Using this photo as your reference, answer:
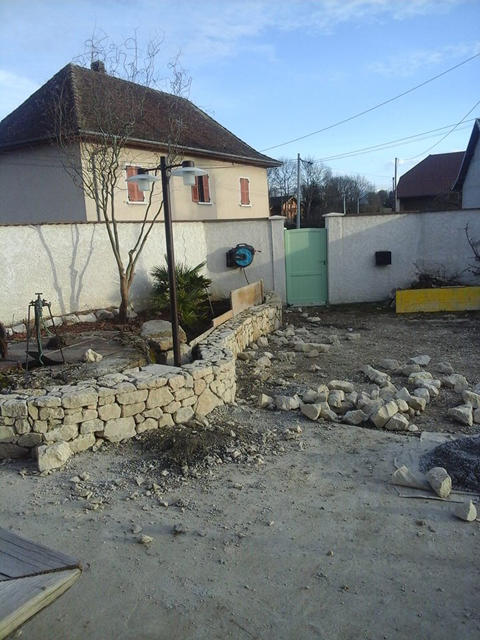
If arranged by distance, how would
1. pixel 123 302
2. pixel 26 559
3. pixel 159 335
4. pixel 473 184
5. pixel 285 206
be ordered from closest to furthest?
pixel 26 559 < pixel 159 335 < pixel 123 302 < pixel 473 184 < pixel 285 206

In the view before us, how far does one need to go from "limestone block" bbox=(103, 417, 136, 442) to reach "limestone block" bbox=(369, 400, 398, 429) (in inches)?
97.0

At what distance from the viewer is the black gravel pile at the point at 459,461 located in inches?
151

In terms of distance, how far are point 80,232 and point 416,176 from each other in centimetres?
3176

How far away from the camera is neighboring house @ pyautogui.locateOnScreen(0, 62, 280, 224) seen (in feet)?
35.9

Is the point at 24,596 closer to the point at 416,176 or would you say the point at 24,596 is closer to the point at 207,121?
the point at 207,121

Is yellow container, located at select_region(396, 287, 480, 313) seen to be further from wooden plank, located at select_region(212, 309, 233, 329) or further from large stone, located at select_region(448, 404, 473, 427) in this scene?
large stone, located at select_region(448, 404, 473, 427)

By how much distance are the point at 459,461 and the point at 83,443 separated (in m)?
3.31

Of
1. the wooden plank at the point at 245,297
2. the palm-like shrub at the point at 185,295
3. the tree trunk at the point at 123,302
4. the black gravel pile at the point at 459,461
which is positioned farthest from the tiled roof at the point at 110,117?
the black gravel pile at the point at 459,461

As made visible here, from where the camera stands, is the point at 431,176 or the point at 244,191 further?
the point at 431,176

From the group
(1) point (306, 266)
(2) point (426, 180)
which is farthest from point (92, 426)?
(2) point (426, 180)

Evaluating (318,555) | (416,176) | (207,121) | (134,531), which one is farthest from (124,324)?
(416,176)

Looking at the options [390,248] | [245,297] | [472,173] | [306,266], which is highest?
[472,173]

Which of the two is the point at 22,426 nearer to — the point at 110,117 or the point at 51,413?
the point at 51,413

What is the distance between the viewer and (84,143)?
35.0ft
